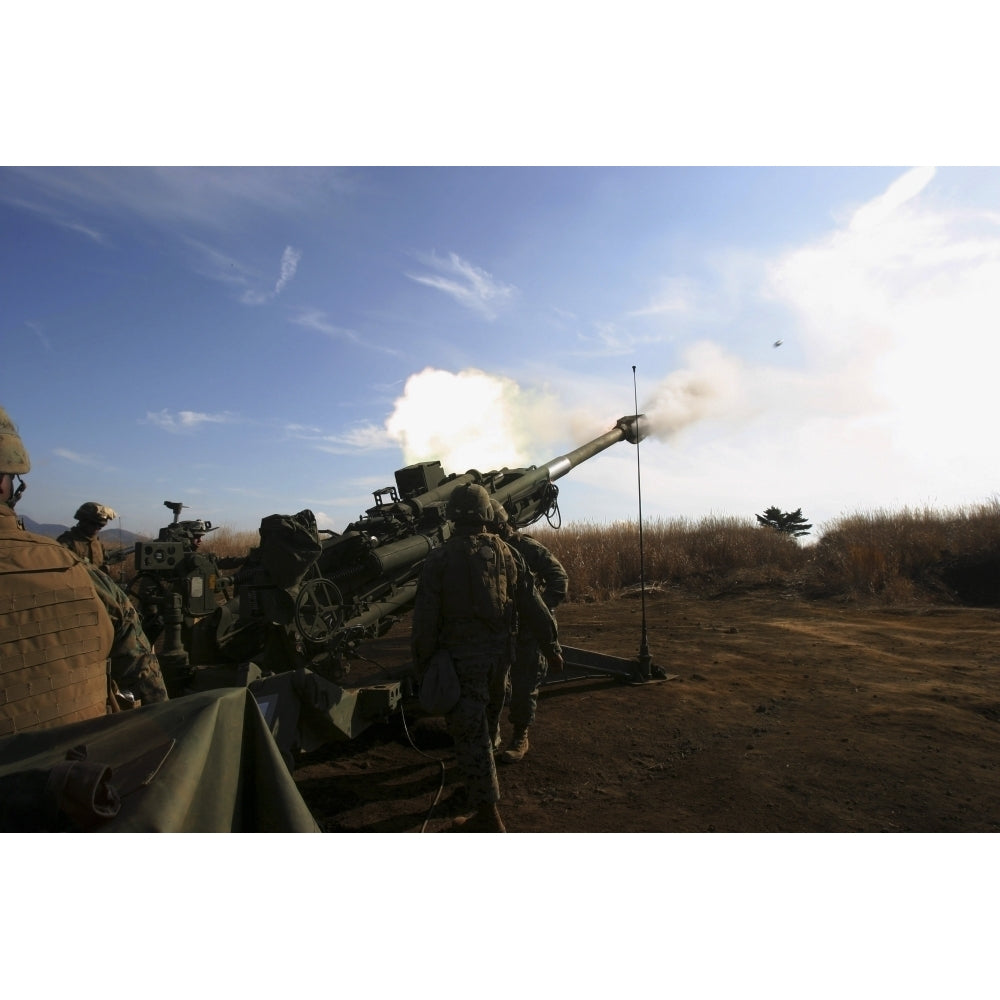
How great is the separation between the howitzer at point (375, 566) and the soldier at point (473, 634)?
1.20 m

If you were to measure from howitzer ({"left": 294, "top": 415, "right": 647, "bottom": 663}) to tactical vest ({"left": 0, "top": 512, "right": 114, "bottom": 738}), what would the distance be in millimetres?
2490

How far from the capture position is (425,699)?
4.03 metres

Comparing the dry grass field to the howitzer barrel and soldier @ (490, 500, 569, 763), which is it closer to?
soldier @ (490, 500, 569, 763)

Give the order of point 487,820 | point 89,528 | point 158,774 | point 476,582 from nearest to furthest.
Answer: point 158,774 → point 487,820 → point 476,582 → point 89,528

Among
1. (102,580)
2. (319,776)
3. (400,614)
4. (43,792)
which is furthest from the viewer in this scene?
(400,614)

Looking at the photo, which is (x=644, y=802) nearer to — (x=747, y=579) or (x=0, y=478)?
(x=0, y=478)

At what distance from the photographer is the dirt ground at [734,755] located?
4.18m

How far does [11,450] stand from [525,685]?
3851mm

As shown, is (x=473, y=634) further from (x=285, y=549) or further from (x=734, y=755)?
(x=734, y=755)

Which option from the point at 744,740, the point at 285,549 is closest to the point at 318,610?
the point at 285,549

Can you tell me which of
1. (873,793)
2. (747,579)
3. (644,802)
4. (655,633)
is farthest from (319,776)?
(747,579)

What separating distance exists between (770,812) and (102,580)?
12.4ft

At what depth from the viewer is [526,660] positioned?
546 centimetres

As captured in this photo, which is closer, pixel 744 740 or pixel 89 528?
pixel 744 740
